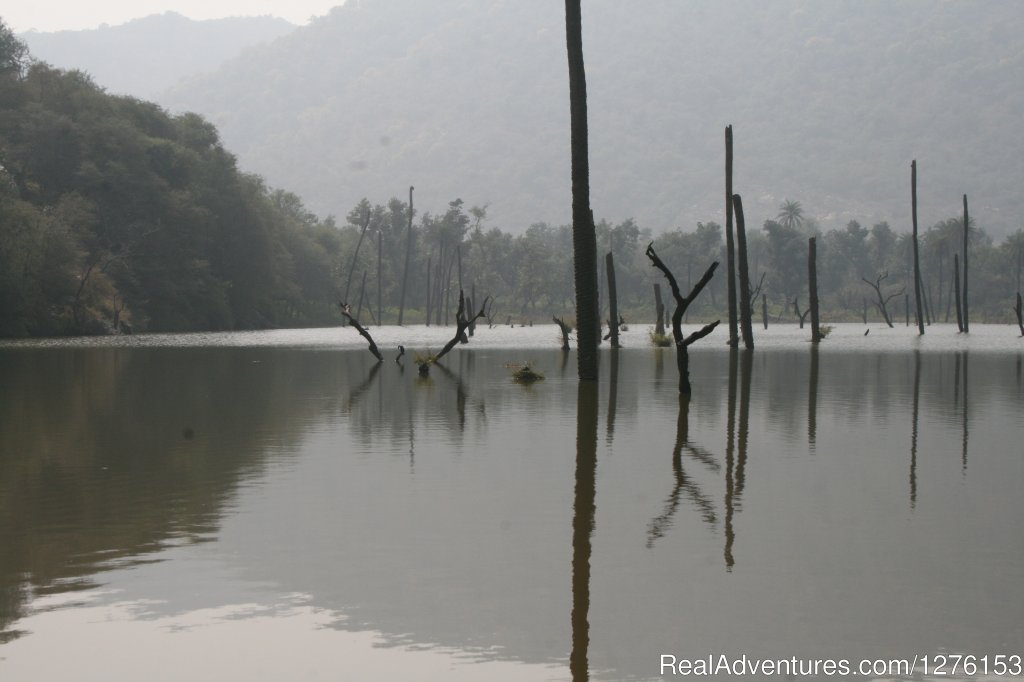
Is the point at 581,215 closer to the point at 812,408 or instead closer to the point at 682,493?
the point at 812,408

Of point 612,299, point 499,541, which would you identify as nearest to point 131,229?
point 612,299

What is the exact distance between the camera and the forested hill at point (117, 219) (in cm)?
6656

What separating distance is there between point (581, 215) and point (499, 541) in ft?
53.6

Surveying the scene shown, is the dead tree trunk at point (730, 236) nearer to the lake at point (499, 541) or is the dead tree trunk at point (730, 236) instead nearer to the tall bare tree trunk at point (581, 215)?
the tall bare tree trunk at point (581, 215)

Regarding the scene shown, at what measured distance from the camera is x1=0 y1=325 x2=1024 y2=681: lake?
6324mm

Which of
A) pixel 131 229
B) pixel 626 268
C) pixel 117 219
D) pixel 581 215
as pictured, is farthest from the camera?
pixel 626 268

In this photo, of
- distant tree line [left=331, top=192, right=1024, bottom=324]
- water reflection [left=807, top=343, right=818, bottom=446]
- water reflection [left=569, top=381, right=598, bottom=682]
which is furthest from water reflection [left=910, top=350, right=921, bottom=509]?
distant tree line [left=331, top=192, right=1024, bottom=324]

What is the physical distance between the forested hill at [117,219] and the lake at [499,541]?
49.6 meters

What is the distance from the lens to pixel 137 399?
73.4ft

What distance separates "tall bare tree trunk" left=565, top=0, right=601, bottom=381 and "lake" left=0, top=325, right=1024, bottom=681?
17.8 ft

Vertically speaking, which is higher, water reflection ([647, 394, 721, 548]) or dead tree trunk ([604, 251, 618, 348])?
dead tree trunk ([604, 251, 618, 348])

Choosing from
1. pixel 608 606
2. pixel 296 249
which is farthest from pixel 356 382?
pixel 296 249

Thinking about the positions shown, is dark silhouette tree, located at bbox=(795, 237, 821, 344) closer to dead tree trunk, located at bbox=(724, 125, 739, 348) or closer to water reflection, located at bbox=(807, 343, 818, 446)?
dead tree trunk, located at bbox=(724, 125, 739, 348)

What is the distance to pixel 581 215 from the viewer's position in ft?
81.0
